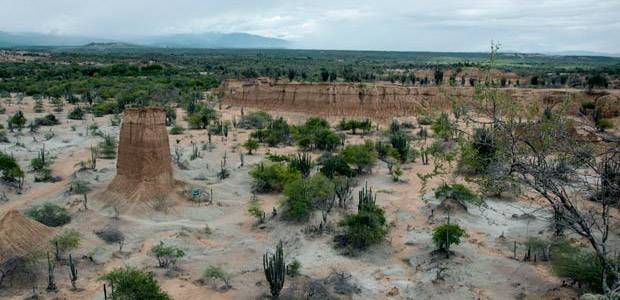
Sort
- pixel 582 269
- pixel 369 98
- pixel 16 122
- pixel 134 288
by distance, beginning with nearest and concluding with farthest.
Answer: pixel 134 288 < pixel 582 269 < pixel 16 122 < pixel 369 98

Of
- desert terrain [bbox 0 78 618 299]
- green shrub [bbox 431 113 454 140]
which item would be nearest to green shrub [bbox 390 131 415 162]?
desert terrain [bbox 0 78 618 299]

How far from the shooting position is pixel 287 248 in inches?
606

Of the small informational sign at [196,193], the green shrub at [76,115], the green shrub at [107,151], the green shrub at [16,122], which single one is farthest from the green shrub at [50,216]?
the green shrub at [76,115]

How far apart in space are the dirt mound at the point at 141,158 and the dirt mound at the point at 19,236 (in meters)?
3.67

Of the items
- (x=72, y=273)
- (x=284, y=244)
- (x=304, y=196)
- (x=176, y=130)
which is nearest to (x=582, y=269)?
(x=284, y=244)

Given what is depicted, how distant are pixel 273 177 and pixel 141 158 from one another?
17.7ft

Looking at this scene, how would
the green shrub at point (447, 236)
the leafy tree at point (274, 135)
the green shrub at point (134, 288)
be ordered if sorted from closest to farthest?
the green shrub at point (134, 288) < the green shrub at point (447, 236) < the leafy tree at point (274, 135)

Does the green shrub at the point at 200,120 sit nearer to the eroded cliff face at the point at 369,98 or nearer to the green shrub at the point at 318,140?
the eroded cliff face at the point at 369,98

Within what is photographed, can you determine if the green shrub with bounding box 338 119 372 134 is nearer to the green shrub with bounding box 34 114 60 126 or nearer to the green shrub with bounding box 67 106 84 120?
the green shrub with bounding box 67 106 84 120

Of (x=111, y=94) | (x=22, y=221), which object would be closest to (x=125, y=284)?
(x=22, y=221)

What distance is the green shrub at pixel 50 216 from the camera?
16.2 metres

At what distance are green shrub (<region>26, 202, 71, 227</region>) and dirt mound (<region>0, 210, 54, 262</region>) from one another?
171 centimetres

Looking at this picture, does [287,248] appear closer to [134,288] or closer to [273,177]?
[134,288]

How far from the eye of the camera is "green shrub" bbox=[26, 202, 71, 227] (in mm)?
16153
